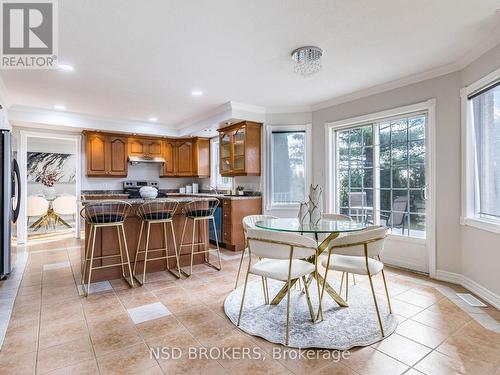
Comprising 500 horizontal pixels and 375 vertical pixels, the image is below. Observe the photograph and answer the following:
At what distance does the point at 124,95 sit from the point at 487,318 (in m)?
5.00

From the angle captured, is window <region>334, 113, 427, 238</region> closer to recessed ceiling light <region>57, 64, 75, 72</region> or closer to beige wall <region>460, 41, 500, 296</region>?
beige wall <region>460, 41, 500, 296</region>

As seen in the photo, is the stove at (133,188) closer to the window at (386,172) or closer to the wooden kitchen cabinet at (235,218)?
the wooden kitchen cabinet at (235,218)

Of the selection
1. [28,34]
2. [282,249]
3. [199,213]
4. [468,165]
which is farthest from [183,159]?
[468,165]

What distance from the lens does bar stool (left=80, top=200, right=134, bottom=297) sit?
3.06m

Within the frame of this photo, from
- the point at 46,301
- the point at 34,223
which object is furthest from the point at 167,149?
the point at 46,301

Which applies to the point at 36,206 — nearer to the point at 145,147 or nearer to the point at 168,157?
the point at 145,147

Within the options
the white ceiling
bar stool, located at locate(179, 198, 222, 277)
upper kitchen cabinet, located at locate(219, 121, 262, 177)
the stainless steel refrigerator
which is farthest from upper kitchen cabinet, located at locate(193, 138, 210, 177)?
the stainless steel refrigerator

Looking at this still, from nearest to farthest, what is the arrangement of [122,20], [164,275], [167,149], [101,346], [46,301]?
[101,346]
[122,20]
[46,301]
[164,275]
[167,149]

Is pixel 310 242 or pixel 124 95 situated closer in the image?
pixel 310 242

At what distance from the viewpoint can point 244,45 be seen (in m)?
2.74

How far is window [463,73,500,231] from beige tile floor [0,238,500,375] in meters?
0.92

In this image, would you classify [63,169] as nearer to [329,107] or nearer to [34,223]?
[34,223]

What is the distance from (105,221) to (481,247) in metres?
3.95

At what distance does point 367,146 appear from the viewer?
4.20m
